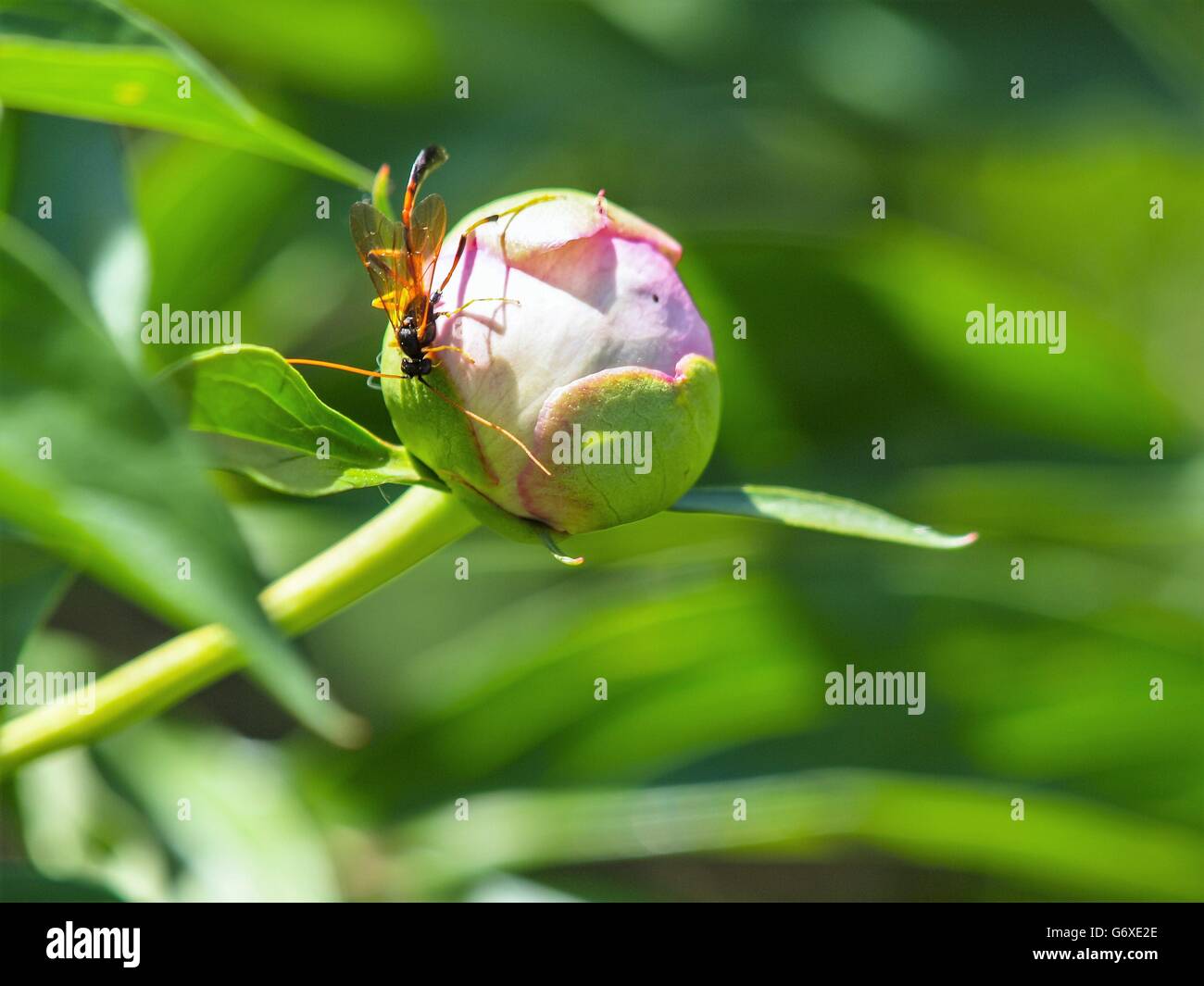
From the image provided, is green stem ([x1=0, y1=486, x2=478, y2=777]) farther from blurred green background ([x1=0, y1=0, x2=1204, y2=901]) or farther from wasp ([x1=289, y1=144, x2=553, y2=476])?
blurred green background ([x1=0, y1=0, x2=1204, y2=901])

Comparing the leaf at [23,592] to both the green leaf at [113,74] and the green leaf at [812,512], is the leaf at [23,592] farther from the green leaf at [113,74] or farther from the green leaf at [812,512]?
the green leaf at [812,512]

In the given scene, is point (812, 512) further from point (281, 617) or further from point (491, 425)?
point (281, 617)

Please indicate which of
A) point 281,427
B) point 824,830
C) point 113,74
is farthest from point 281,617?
point 824,830

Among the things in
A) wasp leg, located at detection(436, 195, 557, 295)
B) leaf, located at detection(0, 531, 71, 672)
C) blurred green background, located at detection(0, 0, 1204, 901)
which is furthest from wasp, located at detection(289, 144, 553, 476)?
blurred green background, located at detection(0, 0, 1204, 901)
